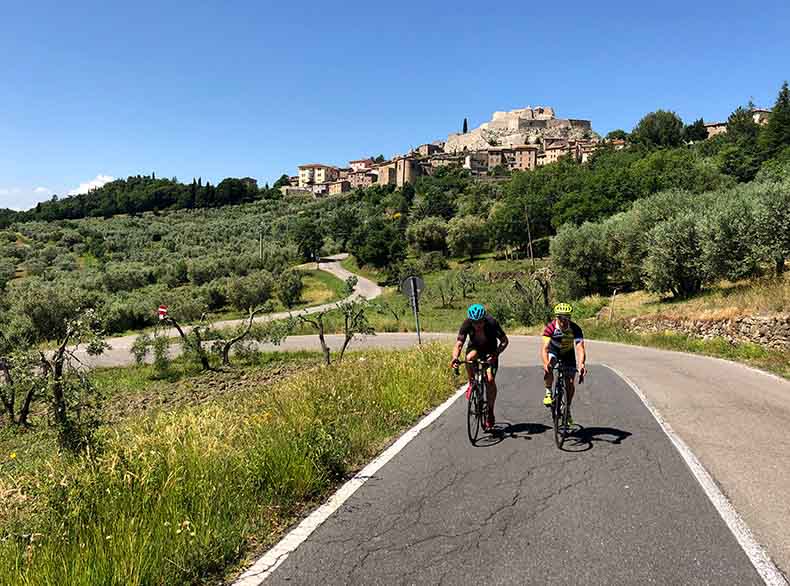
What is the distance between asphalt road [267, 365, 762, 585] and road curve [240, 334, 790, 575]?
36 centimetres

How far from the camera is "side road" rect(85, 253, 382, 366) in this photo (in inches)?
1120

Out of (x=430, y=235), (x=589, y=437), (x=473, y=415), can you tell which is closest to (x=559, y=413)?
(x=589, y=437)

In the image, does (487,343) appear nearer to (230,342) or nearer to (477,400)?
(477,400)

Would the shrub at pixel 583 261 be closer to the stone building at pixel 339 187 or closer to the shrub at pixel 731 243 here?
the shrub at pixel 731 243

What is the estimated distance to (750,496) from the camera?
15.8 feet

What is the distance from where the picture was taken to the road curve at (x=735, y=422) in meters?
4.50

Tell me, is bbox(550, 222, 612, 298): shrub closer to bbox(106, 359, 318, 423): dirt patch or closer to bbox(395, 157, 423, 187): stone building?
bbox(106, 359, 318, 423): dirt patch

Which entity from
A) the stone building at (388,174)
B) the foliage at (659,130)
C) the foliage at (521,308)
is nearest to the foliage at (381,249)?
the foliage at (521,308)

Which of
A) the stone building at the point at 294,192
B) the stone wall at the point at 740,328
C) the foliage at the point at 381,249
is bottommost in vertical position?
the stone wall at the point at 740,328

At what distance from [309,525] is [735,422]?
705 cm

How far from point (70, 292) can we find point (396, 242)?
46756mm

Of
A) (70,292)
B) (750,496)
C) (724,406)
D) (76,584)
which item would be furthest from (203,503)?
(70,292)

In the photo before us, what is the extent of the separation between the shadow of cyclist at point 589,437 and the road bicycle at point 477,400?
3.67 feet

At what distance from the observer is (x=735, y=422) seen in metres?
7.88
